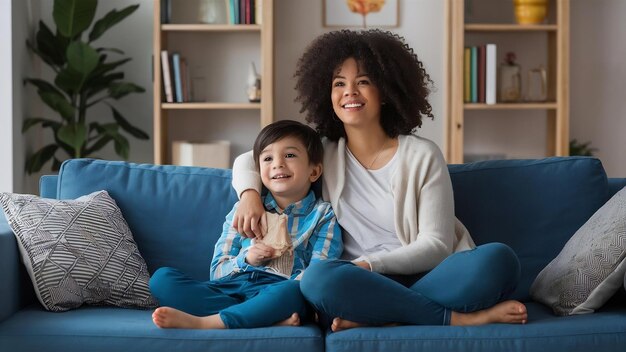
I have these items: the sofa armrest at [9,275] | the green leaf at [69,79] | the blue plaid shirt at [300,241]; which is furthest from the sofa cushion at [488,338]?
the green leaf at [69,79]

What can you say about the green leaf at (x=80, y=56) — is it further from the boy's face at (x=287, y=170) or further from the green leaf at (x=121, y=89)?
the boy's face at (x=287, y=170)

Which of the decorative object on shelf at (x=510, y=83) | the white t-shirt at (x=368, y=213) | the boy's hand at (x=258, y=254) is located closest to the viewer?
the boy's hand at (x=258, y=254)

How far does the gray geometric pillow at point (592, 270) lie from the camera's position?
226 cm

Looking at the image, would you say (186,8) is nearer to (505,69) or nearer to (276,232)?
(505,69)

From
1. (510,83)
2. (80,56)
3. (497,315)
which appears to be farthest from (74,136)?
(497,315)

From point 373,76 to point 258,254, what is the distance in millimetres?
604

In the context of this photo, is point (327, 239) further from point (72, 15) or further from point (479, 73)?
point (72, 15)

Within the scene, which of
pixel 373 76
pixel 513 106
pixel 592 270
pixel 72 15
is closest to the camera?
pixel 592 270

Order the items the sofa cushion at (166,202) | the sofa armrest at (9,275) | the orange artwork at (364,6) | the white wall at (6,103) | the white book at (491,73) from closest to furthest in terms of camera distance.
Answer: the sofa armrest at (9,275) → the sofa cushion at (166,202) → the white wall at (6,103) → the white book at (491,73) → the orange artwork at (364,6)

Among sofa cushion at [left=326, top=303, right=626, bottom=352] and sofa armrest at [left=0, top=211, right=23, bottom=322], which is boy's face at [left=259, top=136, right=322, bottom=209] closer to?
sofa cushion at [left=326, top=303, right=626, bottom=352]

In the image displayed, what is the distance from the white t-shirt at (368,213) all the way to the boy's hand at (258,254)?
237 millimetres

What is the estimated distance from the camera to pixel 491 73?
4.71 meters

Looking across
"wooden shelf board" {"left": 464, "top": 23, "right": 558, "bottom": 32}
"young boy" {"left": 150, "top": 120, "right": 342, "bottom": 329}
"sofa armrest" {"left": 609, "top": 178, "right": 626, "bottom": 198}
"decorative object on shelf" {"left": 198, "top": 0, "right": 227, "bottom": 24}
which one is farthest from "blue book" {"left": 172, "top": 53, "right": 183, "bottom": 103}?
"sofa armrest" {"left": 609, "top": 178, "right": 626, "bottom": 198}

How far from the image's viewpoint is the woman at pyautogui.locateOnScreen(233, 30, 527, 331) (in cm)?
215
